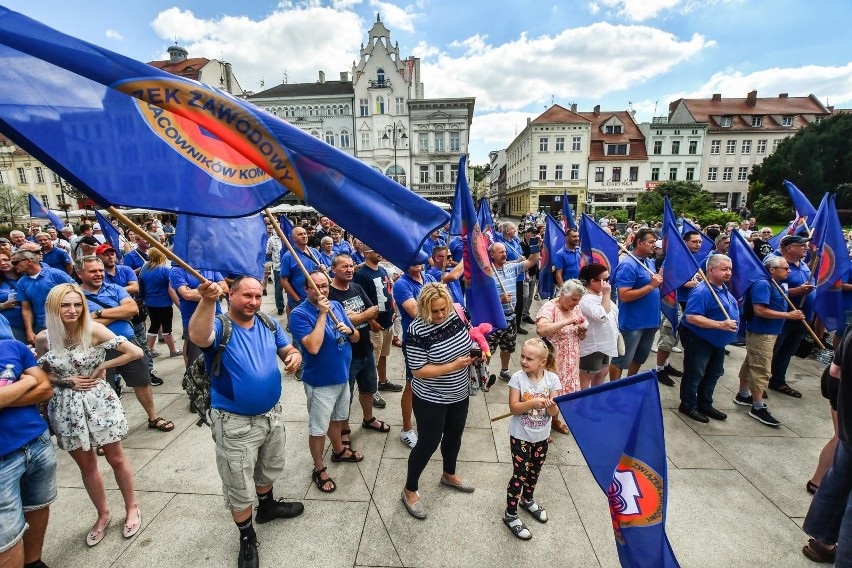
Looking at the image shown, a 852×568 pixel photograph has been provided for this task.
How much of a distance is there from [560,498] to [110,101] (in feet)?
13.6

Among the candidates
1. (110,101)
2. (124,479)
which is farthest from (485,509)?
(110,101)

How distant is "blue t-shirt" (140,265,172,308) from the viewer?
5.52 meters

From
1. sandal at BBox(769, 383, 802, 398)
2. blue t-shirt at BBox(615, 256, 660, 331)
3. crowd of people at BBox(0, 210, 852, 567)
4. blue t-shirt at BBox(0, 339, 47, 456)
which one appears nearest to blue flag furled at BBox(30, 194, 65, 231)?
crowd of people at BBox(0, 210, 852, 567)

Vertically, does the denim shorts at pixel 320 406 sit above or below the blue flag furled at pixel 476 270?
below

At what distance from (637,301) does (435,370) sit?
10.6ft

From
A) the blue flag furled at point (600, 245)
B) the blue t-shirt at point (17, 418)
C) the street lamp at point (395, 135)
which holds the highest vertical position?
the street lamp at point (395, 135)

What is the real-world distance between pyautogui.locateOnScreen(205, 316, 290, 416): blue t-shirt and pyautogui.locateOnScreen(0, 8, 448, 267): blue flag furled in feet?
2.86

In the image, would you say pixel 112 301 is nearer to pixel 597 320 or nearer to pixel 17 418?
pixel 17 418

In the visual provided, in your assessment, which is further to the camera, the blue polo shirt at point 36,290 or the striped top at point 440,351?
the blue polo shirt at point 36,290

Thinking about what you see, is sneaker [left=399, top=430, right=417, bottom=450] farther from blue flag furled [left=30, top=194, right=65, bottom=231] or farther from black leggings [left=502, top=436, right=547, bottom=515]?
blue flag furled [left=30, top=194, right=65, bottom=231]

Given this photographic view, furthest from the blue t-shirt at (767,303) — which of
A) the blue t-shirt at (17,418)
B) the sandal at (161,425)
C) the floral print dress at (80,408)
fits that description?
the sandal at (161,425)

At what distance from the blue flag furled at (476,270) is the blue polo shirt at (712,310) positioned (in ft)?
7.87

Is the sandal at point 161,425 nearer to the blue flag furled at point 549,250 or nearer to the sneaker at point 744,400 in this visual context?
the blue flag furled at point 549,250

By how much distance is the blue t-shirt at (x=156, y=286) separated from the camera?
5.52 meters
